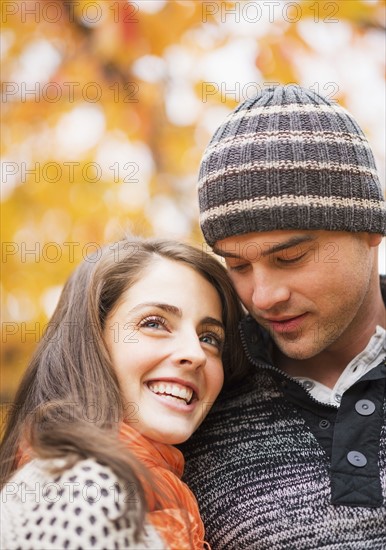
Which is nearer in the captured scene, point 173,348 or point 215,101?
point 173,348

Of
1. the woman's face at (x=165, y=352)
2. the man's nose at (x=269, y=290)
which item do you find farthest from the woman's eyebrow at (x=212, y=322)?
the man's nose at (x=269, y=290)

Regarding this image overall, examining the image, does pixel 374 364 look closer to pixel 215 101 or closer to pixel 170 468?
pixel 170 468

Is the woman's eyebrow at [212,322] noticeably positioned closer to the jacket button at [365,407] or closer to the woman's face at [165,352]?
the woman's face at [165,352]

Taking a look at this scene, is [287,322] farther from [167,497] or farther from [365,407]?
[167,497]

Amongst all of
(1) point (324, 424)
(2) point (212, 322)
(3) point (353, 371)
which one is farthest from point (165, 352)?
(3) point (353, 371)

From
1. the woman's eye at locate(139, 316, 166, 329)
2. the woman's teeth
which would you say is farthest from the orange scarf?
the woman's eye at locate(139, 316, 166, 329)

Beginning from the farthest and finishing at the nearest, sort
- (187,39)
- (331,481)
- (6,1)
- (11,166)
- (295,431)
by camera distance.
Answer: (11,166) → (187,39) → (6,1) → (295,431) → (331,481)

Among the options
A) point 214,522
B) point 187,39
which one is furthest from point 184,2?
point 214,522

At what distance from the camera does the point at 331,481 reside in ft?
6.21

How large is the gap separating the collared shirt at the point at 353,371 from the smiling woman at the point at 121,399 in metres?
0.23

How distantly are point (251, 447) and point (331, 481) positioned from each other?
0.23 meters

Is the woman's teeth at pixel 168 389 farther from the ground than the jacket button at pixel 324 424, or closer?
farther from the ground

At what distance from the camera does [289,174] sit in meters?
1.99

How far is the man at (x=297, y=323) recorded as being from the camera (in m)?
1.89
